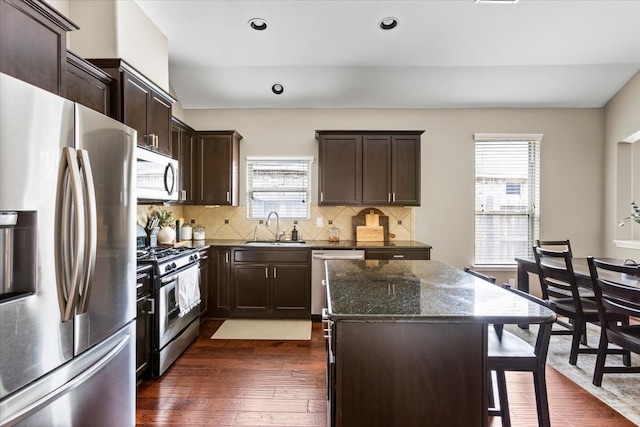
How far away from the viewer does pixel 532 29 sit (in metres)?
3.29

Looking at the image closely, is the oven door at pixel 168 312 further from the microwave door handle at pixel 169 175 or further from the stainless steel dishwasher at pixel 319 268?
the stainless steel dishwasher at pixel 319 268

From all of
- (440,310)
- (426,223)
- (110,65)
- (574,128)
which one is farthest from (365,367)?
(574,128)

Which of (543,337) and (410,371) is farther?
(543,337)

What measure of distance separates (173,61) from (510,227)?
478 centimetres

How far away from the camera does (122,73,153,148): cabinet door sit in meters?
2.37

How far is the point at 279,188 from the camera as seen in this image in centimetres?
454

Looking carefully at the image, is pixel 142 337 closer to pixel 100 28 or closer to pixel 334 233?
pixel 100 28

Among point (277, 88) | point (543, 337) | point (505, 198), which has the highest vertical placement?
point (277, 88)

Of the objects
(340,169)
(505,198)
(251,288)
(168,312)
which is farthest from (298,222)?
(505,198)

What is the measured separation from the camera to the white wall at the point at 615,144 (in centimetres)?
396

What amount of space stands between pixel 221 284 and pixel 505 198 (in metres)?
3.90

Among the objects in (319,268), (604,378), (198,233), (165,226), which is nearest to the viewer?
(604,378)

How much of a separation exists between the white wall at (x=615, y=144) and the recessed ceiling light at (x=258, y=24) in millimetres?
4374

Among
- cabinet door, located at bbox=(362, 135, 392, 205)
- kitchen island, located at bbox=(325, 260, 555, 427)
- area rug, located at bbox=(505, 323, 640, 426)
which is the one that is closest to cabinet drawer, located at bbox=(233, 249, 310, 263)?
cabinet door, located at bbox=(362, 135, 392, 205)
